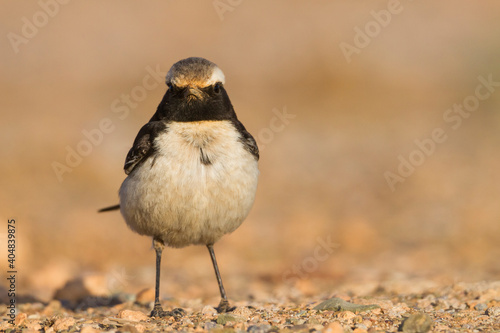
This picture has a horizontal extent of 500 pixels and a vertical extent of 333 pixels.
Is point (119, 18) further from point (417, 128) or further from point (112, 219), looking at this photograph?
point (112, 219)

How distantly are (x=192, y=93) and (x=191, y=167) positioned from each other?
2.77 feet

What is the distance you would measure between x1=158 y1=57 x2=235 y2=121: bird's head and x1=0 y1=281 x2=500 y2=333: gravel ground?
7.38 ft

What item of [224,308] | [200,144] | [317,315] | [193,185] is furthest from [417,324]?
[200,144]

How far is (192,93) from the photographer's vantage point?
7457 mm

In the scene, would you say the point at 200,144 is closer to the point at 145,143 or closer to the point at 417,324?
the point at 145,143

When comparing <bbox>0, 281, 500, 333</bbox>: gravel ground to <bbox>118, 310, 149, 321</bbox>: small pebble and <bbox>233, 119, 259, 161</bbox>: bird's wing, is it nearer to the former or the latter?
<bbox>118, 310, 149, 321</bbox>: small pebble

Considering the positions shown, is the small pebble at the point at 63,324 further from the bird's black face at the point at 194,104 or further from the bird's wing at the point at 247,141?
the bird's wing at the point at 247,141

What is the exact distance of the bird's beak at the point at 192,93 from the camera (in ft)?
24.5

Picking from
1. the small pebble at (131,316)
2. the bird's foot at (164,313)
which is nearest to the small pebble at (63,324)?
the small pebble at (131,316)

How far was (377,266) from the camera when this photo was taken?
→ 40.0ft

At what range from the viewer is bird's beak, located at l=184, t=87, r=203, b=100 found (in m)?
7.46

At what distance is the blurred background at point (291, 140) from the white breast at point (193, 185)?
2754mm

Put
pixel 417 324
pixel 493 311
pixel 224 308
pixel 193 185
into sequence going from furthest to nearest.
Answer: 1. pixel 224 308
2. pixel 493 311
3. pixel 193 185
4. pixel 417 324

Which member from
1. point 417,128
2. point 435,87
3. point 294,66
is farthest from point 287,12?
point 417,128
